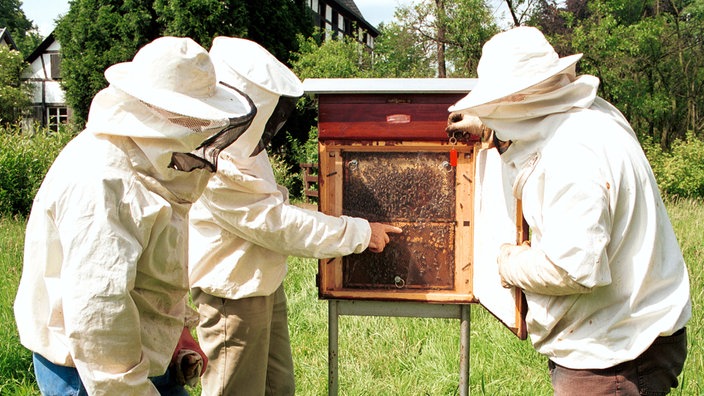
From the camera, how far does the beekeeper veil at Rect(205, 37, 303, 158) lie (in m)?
2.56

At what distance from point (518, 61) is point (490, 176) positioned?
0.58 m

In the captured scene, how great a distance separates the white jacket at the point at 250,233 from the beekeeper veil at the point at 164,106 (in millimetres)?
777

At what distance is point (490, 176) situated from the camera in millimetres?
2498

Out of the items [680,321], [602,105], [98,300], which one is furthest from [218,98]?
[680,321]

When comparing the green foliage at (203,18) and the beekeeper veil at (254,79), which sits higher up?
the green foliage at (203,18)

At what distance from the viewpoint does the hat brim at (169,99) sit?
5.49 ft

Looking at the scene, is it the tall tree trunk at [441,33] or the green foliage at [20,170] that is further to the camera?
the tall tree trunk at [441,33]

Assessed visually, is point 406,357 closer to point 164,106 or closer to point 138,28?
point 164,106

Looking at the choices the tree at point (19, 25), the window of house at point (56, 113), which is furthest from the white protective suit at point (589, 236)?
the tree at point (19, 25)

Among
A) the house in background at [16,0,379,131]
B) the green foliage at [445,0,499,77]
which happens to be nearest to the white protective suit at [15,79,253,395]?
the green foliage at [445,0,499,77]

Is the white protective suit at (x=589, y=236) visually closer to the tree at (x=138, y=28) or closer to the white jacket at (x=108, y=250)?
the white jacket at (x=108, y=250)

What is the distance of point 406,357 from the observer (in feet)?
13.6

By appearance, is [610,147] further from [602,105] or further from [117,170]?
[117,170]

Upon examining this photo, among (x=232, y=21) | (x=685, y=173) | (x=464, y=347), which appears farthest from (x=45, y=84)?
(x=464, y=347)
